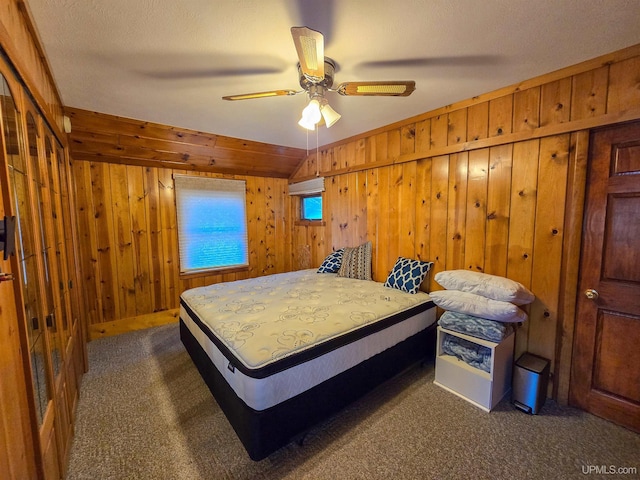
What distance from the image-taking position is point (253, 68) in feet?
5.80

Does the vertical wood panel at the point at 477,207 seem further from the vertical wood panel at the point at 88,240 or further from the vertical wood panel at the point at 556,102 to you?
the vertical wood panel at the point at 88,240

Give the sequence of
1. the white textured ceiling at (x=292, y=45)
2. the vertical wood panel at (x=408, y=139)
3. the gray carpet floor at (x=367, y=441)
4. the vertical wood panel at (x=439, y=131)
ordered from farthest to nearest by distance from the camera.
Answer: the vertical wood panel at (x=408, y=139) → the vertical wood panel at (x=439, y=131) → the gray carpet floor at (x=367, y=441) → the white textured ceiling at (x=292, y=45)

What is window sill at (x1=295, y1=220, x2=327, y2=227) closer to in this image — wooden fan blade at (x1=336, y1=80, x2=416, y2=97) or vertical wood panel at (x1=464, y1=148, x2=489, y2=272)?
vertical wood panel at (x1=464, y1=148, x2=489, y2=272)

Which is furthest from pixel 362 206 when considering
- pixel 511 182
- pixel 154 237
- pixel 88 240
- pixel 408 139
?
pixel 88 240

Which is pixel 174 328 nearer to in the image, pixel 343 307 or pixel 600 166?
pixel 343 307

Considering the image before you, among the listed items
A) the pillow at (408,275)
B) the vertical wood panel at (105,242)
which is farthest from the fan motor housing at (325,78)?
the vertical wood panel at (105,242)

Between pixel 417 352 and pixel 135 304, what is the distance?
11.2 feet

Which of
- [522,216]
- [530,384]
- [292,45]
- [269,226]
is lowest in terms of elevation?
[530,384]

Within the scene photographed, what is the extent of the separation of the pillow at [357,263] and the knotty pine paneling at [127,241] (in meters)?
2.02

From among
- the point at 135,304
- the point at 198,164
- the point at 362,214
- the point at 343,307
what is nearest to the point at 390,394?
the point at 343,307

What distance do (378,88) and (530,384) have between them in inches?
87.0

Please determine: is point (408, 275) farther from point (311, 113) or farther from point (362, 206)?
point (311, 113)

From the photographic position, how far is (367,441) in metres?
1.64

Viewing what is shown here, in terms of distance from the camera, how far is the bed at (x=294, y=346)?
147cm
